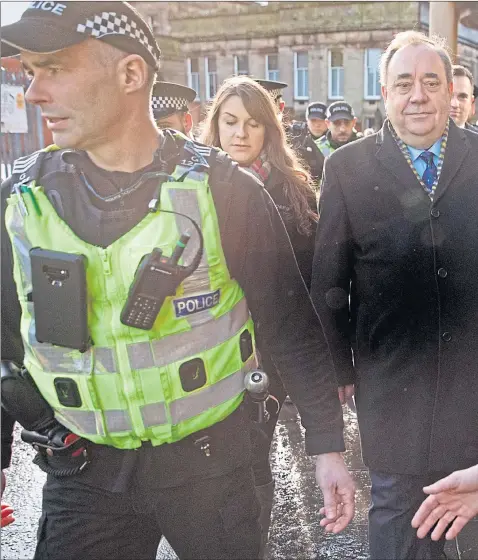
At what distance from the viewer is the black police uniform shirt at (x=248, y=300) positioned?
67.9 inches

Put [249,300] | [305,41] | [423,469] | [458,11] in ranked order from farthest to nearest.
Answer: [305,41]
[458,11]
[423,469]
[249,300]

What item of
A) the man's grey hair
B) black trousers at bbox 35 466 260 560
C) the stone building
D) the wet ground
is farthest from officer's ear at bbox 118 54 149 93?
the stone building

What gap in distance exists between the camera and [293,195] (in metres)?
3.37

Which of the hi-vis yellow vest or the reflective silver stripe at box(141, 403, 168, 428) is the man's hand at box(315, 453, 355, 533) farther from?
the reflective silver stripe at box(141, 403, 168, 428)

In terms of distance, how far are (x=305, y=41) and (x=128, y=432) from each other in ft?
90.5

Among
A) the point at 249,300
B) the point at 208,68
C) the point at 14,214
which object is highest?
the point at 14,214

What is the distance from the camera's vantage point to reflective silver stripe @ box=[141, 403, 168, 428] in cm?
172

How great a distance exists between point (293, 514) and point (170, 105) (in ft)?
7.42

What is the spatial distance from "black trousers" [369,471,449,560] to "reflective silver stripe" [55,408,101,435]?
1.17m

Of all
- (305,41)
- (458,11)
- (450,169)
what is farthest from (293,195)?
(305,41)

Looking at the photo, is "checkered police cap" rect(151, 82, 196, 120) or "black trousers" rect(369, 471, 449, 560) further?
"checkered police cap" rect(151, 82, 196, 120)

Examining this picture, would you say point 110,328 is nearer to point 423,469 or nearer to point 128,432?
point 128,432

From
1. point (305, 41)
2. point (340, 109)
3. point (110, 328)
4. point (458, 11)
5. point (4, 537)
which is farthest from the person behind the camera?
point (305, 41)

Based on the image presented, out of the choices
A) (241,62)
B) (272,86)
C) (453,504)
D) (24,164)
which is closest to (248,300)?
(24,164)
